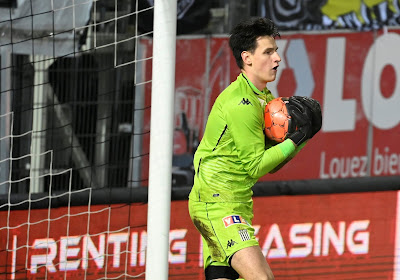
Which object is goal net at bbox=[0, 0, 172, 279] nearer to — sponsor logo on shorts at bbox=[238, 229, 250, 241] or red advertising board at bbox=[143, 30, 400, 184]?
red advertising board at bbox=[143, 30, 400, 184]

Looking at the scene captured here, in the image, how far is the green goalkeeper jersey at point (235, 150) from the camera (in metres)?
5.11

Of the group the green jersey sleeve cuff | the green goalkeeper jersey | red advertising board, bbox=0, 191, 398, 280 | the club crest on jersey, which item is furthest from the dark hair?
red advertising board, bbox=0, 191, 398, 280

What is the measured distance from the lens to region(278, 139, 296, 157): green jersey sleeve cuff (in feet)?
16.8

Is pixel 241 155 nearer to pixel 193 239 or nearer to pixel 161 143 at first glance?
pixel 161 143

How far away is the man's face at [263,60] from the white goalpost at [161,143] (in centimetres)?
47

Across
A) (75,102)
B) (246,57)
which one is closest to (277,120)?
(246,57)

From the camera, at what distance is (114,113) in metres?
8.98

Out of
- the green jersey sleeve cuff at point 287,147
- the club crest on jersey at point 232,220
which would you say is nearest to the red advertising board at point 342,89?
the club crest on jersey at point 232,220

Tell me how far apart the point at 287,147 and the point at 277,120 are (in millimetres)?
197

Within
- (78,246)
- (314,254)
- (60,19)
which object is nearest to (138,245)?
(78,246)

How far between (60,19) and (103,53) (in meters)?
0.58

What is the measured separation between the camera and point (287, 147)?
5.12 meters

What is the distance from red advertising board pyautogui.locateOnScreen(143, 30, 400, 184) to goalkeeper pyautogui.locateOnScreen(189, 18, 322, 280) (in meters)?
4.16

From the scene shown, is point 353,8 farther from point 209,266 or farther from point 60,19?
point 209,266
